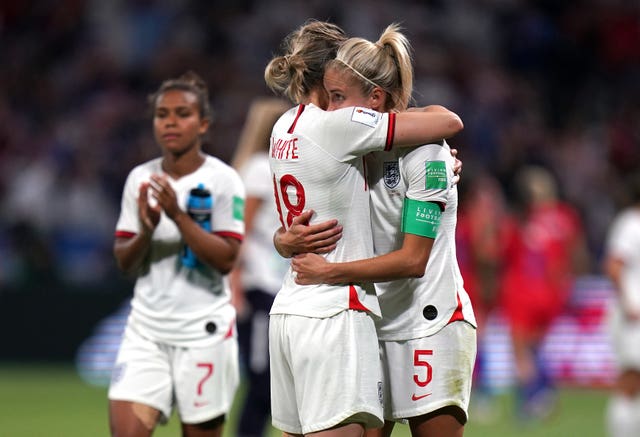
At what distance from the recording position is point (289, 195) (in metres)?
4.66

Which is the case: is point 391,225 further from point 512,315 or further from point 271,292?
point 512,315

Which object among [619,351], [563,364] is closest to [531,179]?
[563,364]

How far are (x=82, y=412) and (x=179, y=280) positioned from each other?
233 inches

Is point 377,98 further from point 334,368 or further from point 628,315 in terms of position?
point 628,315

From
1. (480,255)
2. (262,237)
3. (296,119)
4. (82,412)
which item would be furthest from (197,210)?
(480,255)

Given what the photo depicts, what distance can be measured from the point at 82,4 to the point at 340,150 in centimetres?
1433

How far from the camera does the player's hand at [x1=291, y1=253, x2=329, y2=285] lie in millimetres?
4547

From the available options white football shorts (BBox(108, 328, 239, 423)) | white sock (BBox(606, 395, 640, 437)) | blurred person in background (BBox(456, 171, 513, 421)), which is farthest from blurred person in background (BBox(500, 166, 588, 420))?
white football shorts (BBox(108, 328, 239, 423))

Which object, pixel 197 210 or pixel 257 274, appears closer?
pixel 197 210

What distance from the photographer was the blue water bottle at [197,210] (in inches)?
233

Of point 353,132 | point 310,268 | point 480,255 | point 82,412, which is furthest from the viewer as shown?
point 480,255

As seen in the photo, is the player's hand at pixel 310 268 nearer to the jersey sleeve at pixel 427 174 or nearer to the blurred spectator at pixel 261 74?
the jersey sleeve at pixel 427 174

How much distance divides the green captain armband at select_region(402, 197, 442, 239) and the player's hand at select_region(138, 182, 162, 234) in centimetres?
153

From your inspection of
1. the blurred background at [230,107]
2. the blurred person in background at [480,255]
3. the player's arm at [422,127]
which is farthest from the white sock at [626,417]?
the blurred background at [230,107]
